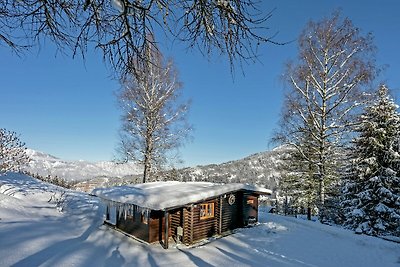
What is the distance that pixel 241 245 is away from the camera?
446 inches

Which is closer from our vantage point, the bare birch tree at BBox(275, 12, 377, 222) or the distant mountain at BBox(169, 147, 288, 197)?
the bare birch tree at BBox(275, 12, 377, 222)

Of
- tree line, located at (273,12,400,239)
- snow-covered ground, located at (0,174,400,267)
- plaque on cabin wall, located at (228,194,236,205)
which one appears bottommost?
snow-covered ground, located at (0,174,400,267)

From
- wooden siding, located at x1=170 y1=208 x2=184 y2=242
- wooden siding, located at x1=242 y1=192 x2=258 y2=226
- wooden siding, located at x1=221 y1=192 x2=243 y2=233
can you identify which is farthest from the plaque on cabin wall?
wooden siding, located at x1=170 y1=208 x2=184 y2=242

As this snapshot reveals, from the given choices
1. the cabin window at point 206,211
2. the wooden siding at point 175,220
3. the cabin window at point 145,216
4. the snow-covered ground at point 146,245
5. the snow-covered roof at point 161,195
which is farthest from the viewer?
the cabin window at point 206,211

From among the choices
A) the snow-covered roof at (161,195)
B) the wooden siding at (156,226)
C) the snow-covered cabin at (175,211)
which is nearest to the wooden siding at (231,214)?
the snow-covered cabin at (175,211)

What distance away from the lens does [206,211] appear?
12.5 metres

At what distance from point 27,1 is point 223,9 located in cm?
190

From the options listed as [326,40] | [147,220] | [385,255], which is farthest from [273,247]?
[326,40]

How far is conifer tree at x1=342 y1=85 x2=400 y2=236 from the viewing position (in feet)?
45.6

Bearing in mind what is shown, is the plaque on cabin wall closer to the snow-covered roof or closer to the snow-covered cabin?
the snow-covered cabin

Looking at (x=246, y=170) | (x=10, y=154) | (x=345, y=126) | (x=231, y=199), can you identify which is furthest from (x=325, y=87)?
(x=246, y=170)

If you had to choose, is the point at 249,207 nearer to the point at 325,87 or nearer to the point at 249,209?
the point at 249,209

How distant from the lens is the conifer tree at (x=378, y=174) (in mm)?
13891

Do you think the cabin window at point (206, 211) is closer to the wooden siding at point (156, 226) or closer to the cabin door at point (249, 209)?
the wooden siding at point (156, 226)
